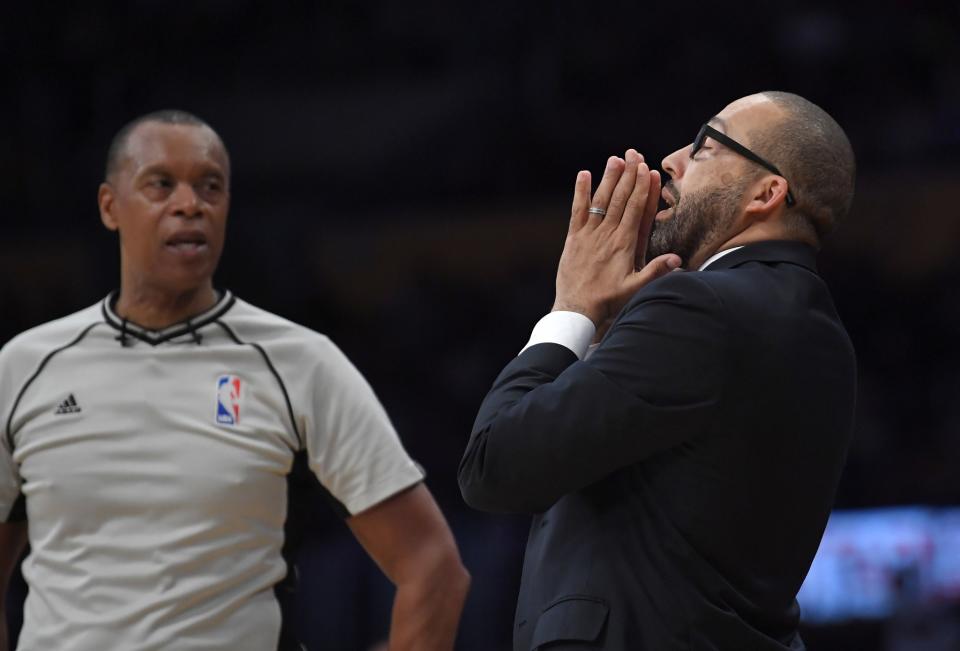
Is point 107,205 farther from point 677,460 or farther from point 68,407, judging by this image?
point 677,460

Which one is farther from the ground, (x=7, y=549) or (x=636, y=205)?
(x=636, y=205)

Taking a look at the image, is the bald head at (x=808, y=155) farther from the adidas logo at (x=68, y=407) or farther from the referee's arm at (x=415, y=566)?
the adidas logo at (x=68, y=407)

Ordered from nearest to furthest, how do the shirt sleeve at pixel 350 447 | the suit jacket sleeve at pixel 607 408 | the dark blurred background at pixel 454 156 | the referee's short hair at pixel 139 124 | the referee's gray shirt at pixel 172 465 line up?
A: the suit jacket sleeve at pixel 607 408 < the referee's gray shirt at pixel 172 465 < the shirt sleeve at pixel 350 447 < the referee's short hair at pixel 139 124 < the dark blurred background at pixel 454 156

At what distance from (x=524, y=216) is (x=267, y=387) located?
6748 mm

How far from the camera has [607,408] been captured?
2010 mm

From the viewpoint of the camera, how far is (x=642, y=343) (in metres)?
2.05

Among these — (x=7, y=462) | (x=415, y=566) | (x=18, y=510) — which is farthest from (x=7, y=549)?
(x=415, y=566)

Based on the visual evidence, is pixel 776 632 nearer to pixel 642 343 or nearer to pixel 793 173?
pixel 642 343

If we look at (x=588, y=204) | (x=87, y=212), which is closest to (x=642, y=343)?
(x=588, y=204)

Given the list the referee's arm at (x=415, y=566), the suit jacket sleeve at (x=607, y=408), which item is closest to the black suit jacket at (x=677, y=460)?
the suit jacket sleeve at (x=607, y=408)

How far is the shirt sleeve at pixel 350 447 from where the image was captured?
2.72 metres

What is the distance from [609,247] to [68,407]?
114 centimetres

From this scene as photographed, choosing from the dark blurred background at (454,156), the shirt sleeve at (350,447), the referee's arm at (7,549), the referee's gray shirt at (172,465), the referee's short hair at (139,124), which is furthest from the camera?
the dark blurred background at (454,156)

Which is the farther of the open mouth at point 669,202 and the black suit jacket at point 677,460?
the open mouth at point 669,202
